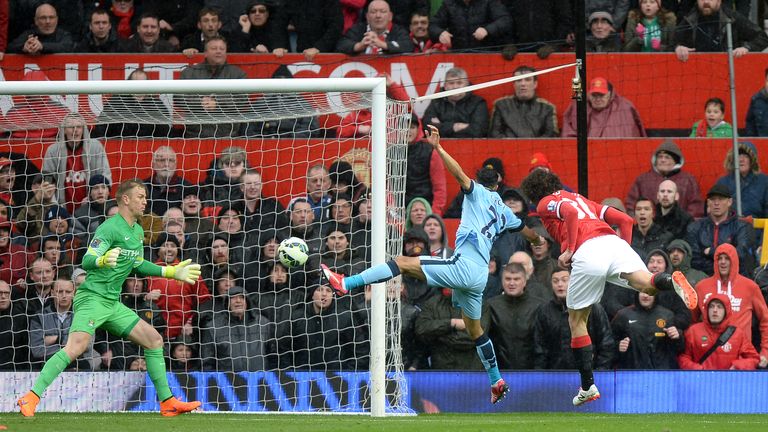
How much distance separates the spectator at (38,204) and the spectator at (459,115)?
4.49 m

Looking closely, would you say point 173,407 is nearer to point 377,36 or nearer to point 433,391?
point 433,391

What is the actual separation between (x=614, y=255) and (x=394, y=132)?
2.61 m

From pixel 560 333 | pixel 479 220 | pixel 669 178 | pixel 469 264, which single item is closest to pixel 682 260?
Result: pixel 560 333

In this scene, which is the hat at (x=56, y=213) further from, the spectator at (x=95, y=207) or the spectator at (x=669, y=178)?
the spectator at (x=669, y=178)

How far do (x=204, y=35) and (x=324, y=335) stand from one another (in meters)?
4.83

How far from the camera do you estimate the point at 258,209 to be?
42.8 feet

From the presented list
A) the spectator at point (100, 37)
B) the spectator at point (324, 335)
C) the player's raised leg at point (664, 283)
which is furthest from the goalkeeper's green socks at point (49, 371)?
the spectator at point (100, 37)

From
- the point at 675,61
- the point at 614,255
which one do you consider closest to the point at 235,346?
the point at 614,255

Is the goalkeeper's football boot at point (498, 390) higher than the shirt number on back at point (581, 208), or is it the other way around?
the shirt number on back at point (581, 208)

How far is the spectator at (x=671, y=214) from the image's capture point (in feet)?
42.9

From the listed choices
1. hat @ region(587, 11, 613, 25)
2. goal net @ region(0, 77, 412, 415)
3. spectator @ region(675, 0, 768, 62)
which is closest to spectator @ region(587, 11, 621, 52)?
hat @ region(587, 11, 613, 25)

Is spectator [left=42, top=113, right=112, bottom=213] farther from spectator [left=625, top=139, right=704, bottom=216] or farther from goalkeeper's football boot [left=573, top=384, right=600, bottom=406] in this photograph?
spectator [left=625, top=139, right=704, bottom=216]

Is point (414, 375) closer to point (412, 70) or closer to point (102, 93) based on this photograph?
point (102, 93)

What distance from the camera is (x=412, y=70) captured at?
15.2 meters
